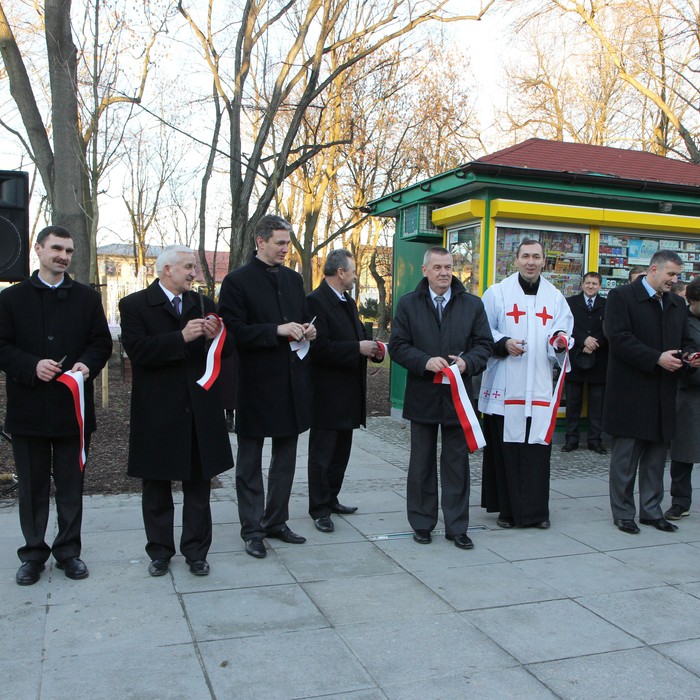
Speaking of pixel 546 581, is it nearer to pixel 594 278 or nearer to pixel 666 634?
pixel 666 634

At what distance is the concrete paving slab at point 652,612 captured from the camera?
141 inches

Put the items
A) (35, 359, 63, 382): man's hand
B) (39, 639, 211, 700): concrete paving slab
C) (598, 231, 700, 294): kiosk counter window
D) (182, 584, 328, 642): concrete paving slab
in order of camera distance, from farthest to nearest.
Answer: (598, 231, 700, 294): kiosk counter window < (35, 359, 63, 382): man's hand < (182, 584, 328, 642): concrete paving slab < (39, 639, 211, 700): concrete paving slab

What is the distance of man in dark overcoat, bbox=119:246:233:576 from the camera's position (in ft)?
13.6

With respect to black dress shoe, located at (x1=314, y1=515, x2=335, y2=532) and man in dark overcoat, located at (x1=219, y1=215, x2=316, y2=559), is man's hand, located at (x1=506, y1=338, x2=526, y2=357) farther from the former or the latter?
black dress shoe, located at (x1=314, y1=515, x2=335, y2=532)

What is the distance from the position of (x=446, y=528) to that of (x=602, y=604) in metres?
1.28

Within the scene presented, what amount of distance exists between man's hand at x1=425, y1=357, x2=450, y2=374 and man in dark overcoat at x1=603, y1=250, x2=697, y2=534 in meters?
1.43

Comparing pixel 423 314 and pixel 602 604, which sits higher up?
pixel 423 314

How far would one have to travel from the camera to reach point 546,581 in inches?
168

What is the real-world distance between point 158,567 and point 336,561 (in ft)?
3.52

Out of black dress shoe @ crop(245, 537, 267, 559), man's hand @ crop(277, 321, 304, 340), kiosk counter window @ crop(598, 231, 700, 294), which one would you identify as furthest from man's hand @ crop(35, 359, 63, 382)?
kiosk counter window @ crop(598, 231, 700, 294)

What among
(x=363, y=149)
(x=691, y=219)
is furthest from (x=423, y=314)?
(x=363, y=149)

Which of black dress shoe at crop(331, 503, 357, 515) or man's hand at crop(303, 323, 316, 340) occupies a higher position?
man's hand at crop(303, 323, 316, 340)

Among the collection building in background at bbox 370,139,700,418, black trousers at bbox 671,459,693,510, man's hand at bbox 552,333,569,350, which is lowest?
black trousers at bbox 671,459,693,510

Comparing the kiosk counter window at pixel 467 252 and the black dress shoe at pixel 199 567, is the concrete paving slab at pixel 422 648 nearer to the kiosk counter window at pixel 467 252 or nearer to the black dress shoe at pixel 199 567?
Result: the black dress shoe at pixel 199 567
